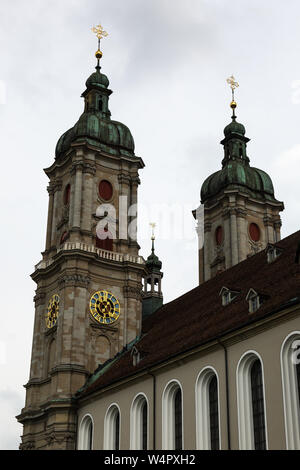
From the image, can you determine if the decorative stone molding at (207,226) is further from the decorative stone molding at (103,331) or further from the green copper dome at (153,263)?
the decorative stone molding at (103,331)

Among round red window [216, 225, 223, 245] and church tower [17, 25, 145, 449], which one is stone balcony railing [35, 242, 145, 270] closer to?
church tower [17, 25, 145, 449]

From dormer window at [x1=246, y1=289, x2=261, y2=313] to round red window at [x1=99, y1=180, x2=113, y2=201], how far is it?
20720mm

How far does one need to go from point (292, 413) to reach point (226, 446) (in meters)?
4.06

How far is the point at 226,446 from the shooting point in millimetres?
30141

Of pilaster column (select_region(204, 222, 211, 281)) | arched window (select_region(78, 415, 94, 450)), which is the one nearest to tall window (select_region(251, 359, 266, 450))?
arched window (select_region(78, 415, 94, 450))

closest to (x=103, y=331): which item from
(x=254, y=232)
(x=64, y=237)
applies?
(x=64, y=237)

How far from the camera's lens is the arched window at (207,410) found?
31.8 metres

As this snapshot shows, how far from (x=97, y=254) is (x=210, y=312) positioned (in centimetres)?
1200

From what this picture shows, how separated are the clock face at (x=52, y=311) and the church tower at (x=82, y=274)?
0.07 m

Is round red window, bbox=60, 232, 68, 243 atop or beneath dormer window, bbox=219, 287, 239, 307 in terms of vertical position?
atop

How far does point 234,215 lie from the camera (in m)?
56.5

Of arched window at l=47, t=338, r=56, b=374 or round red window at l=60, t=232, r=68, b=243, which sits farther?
round red window at l=60, t=232, r=68, b=243

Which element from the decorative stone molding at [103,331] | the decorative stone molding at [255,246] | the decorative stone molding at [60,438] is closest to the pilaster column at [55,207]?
the decorative stone molding at [103,331]

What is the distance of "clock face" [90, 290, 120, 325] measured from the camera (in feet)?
153
